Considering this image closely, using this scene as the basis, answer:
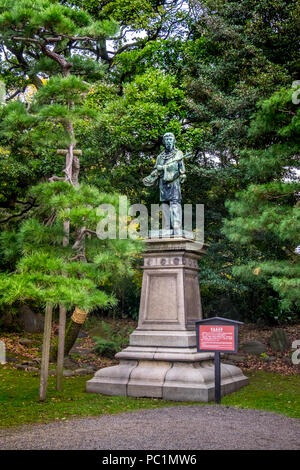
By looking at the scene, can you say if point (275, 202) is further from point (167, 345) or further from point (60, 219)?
point (60, 219)

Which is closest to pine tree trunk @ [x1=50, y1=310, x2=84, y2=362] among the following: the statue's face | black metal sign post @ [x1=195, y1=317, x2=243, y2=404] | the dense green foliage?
the dense green foliage

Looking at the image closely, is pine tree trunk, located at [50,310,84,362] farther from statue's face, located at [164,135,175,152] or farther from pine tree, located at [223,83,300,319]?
statue's face, located at [164,135,175,152]

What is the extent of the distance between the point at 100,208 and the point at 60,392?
10.6ft

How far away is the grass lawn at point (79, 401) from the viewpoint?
619 cm

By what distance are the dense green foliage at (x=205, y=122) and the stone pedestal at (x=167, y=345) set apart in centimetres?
150

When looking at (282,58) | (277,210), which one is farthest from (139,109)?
(277,210)

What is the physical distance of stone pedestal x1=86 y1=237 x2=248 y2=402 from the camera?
289 inches

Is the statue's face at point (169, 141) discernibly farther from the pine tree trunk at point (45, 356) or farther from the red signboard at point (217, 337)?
the pine tree trunk at point (45, 356)

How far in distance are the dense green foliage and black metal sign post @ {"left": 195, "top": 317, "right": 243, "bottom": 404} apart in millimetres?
1525

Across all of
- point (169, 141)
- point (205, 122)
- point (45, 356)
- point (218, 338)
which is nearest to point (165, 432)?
point (218, 338)

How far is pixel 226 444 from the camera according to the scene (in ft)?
15.2

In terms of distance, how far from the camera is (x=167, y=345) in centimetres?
796

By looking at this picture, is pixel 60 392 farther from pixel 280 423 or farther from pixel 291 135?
pixel 291 135
